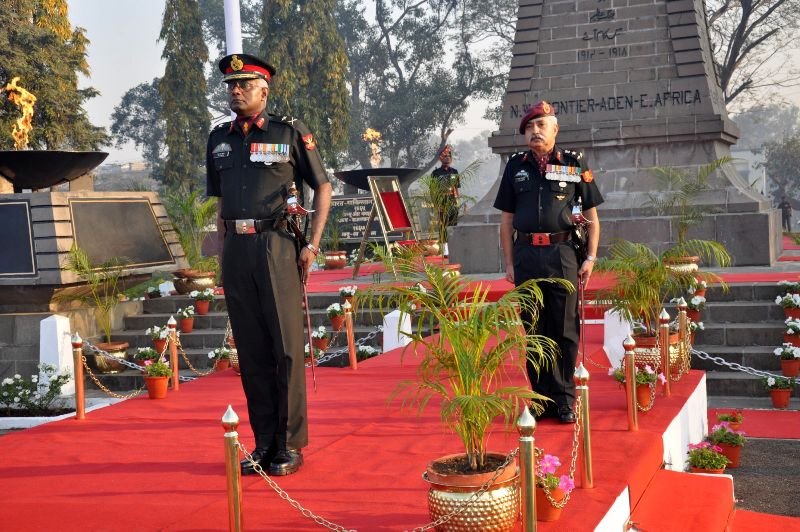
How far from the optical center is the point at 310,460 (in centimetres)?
541

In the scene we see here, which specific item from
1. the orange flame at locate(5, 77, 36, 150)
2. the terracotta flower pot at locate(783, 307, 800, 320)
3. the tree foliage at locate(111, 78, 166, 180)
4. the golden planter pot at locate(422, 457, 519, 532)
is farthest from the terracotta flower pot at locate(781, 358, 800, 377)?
the tree foliage at locate(111, 78, 166, 180)

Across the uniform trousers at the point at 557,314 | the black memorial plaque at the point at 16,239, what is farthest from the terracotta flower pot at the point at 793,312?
the black memorial plaque at the point at 16,239

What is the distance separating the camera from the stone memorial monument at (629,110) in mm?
14273

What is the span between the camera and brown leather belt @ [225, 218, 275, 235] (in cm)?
512

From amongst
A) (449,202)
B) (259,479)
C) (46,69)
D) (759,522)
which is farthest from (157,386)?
(46,69)

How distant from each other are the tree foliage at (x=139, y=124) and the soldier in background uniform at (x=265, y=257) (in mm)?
52397

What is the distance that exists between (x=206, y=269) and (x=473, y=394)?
10.4 metres

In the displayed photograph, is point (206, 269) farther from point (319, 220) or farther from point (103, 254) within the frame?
point (319, 220)

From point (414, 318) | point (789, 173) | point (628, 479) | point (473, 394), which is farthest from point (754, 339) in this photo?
point (789, 173)

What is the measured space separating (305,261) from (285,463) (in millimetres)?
1047

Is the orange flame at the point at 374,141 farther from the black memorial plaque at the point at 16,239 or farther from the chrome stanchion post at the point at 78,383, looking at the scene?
the chrome stanchion post at the point at 78,383

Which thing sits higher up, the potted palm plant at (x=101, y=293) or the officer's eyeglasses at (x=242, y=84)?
the officer's eyeglasses at (x=242, y=84)

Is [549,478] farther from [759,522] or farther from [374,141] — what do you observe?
[374,141]

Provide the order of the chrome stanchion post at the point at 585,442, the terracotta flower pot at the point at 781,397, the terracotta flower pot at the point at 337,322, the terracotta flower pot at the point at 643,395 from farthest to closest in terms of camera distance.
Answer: the terracotta flower pot at the point at 337,322 < the terracotta flower pot at the point at 781,397 < the terracotta flower pot at the point at 643,395 < the chrome stanchion post at the point at 585,442
